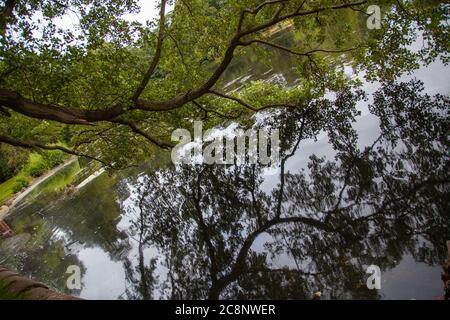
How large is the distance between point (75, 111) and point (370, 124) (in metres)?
12.4

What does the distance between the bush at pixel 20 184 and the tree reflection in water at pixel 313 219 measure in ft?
98.5

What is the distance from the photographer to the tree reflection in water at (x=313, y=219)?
25.6 ft

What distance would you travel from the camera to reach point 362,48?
621 inches

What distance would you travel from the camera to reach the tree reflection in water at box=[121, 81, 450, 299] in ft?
25.6

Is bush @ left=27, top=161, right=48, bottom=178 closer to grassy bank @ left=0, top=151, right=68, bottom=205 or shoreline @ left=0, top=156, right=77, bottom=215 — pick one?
grassy bank @ left=0, top=151, right=68, bottom=205

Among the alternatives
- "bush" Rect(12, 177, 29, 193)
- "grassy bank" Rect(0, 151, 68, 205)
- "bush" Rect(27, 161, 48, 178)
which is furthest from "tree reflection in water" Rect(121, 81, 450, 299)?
"bush" Rect(27, 161, 48, 178)

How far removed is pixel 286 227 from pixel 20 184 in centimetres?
3913

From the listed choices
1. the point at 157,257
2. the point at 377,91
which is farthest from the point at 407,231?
the point at 377,91

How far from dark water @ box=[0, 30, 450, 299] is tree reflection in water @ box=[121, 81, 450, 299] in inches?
1.6

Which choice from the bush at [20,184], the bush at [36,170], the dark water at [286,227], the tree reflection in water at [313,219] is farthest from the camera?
the bush at [36,170]

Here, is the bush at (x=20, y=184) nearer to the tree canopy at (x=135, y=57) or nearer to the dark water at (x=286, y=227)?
the dark water at (x=286, y=227)

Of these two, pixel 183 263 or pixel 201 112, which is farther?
pixel 201 112

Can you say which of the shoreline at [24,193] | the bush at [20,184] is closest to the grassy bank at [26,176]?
the bush at [20,184]
